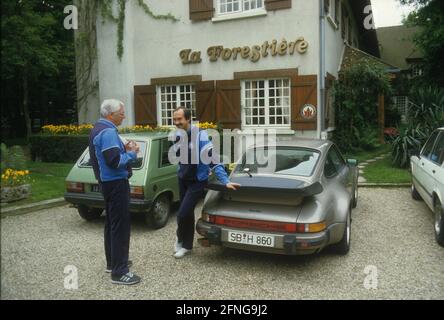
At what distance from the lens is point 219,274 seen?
469cm

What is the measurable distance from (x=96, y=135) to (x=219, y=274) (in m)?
2.01

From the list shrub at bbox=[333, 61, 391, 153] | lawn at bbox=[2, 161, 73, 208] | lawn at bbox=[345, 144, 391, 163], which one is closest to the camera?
lawn at bbox=[2, 161, 73, 208]

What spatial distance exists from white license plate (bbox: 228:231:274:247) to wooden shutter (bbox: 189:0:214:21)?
33.4 ft

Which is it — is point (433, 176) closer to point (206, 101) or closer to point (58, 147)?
point (206, 101)

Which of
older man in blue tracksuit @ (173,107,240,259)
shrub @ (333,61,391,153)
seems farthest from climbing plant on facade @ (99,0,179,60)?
older man in blue tracksuit @ (173,107,240,259)

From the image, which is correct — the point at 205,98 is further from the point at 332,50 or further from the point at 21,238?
the point at 21,238

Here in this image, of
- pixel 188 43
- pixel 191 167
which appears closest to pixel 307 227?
pixel 191 167

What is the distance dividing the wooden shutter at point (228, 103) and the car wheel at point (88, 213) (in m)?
6.69

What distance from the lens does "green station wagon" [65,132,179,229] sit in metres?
6.23

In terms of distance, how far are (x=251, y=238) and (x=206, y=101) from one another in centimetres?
925

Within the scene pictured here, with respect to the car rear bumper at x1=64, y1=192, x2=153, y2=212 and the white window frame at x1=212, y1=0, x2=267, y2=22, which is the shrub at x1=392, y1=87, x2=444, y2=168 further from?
the car rear bumper at x1=64, y1=192, x2=153, y2=212

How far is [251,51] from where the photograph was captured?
504 inches

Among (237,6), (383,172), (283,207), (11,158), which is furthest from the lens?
(237,6)
